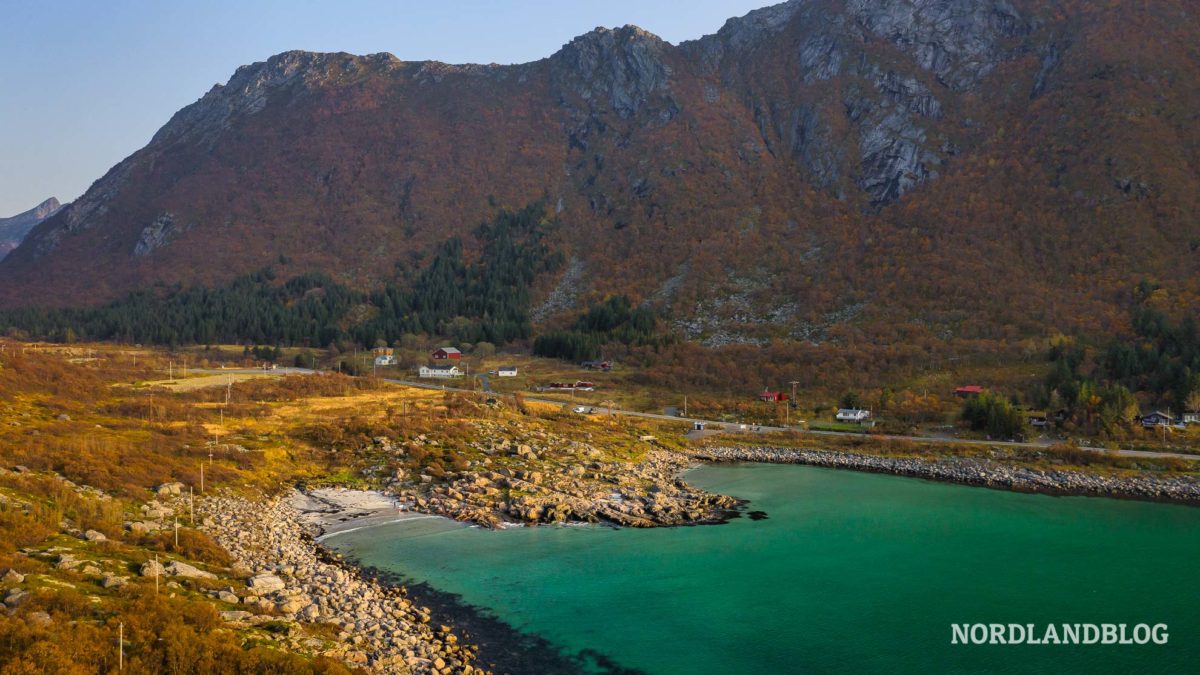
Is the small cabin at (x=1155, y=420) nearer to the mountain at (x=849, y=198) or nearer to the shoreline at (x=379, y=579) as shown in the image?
the shoreline at (x=379, y=579)

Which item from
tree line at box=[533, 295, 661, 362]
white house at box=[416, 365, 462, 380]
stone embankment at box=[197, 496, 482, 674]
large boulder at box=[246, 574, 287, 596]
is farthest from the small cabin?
white house at box=[416, 365, 462, 380]

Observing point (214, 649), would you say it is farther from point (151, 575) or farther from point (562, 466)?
point (562, 466)

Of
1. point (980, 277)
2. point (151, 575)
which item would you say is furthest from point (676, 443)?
point (980, 277)

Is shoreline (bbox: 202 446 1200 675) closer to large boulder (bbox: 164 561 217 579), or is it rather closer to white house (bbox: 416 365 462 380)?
large boulder (bbox: 164 561 217 579)

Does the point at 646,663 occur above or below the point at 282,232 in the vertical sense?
below

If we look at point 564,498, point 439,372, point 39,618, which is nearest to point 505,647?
point 39,618

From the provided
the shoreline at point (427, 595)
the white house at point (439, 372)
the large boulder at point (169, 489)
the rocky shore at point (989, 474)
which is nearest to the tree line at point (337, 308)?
the white house at point (439, 372)
